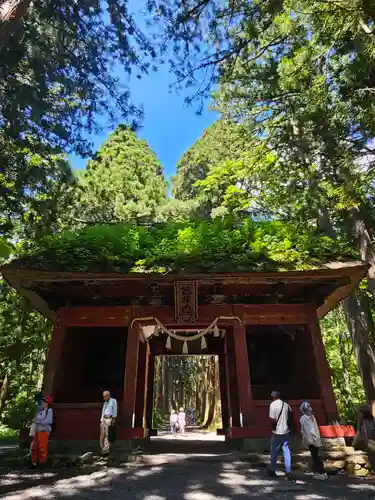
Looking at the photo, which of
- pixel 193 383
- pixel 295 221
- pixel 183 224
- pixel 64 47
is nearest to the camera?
pixel 64 47

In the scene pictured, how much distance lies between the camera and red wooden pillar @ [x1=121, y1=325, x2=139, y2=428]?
794cm

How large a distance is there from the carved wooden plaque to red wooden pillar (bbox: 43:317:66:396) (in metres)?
2.80

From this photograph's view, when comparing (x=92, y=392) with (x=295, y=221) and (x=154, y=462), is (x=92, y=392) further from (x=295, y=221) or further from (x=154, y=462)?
(x=295, y=221)

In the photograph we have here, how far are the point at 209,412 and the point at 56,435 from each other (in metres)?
21.5

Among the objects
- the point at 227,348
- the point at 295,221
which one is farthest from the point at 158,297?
the point at 295,221

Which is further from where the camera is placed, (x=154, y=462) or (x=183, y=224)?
(x=183, y=224)

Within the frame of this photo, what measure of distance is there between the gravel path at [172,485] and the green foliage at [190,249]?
12.1ft

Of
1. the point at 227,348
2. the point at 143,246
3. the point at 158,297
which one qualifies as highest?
the point at 143,246

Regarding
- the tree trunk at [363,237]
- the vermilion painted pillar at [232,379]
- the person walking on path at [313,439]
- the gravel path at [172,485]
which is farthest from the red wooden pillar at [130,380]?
→ the tree trunk at [363,237]

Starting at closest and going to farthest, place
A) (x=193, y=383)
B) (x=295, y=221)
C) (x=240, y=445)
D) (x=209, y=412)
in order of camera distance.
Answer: (x=240, y=445)
(x=295, y=221)
(x=209, y=412)
(x=193, y=383)

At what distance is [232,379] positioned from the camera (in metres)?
11.0

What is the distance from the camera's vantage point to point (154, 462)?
705 cm

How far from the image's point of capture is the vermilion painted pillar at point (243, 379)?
26.3 ft

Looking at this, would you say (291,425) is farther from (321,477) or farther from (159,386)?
(159,386)
